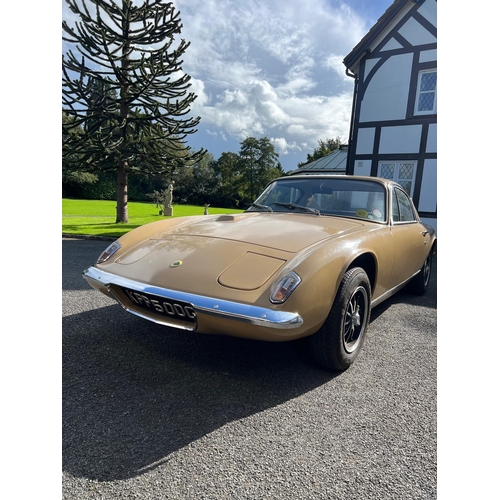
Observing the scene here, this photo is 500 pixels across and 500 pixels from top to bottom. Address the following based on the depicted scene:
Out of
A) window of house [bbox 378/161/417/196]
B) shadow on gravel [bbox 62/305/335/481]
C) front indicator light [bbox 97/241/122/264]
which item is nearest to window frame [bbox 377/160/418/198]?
window of house [bbox 378/161/417/196]

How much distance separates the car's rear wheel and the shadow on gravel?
0.15m

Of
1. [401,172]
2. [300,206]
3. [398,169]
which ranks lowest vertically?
[300,206]

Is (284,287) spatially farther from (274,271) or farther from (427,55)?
(427,55)

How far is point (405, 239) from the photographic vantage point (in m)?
3.39

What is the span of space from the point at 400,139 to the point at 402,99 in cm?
132

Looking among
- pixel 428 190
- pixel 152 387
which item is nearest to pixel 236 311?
pixel 152 387

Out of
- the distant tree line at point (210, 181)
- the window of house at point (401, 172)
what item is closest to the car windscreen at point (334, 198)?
the window of house at point (401, 172)

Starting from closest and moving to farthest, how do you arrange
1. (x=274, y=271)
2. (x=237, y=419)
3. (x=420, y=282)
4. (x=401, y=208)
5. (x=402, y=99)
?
1. (x=237, y=419)
2. (x=274, y=271)
3. (x=401, y=208)
4. (x=420, y=282)
5. (x=402, y=99)

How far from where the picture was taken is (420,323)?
3.50m

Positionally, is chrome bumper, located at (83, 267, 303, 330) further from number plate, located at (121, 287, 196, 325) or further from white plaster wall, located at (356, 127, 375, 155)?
white plaster wall, located at (356, 127, 375, 155)

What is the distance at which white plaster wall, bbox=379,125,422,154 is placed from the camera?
11.4m

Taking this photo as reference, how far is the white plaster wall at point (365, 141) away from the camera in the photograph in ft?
40.2

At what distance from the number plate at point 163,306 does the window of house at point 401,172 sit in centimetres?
1142

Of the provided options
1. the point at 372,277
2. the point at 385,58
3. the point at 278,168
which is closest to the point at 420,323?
the point at 372,277
